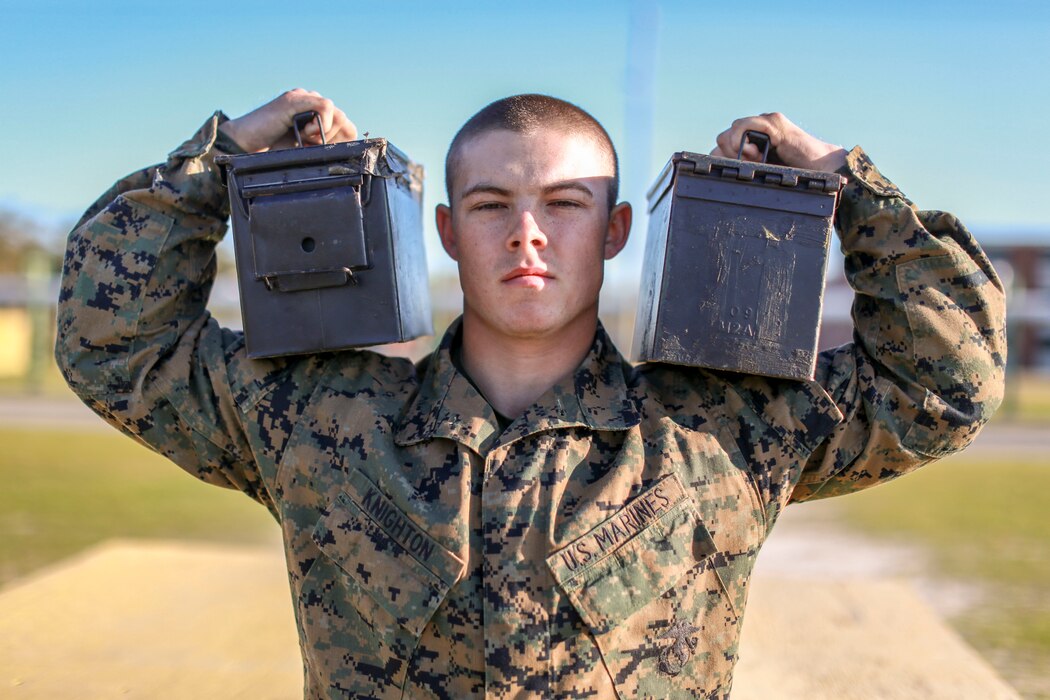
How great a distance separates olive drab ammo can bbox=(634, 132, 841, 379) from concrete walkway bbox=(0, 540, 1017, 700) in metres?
1.74

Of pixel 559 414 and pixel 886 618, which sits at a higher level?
pixel 559 414

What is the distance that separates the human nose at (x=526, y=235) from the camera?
7.50 ft

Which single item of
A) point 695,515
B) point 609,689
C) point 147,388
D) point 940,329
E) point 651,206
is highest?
point 651,206

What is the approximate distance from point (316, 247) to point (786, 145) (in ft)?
3.97

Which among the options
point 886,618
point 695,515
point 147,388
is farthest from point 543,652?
point 886,618

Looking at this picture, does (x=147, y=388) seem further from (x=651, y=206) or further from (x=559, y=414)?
(x=651, y=206)

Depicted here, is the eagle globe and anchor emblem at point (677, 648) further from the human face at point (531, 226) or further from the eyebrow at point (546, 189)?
the eyebrow at point (546, 189)

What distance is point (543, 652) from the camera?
2.11 meters

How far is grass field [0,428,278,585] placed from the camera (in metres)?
6.46

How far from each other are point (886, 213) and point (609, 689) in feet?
4.32

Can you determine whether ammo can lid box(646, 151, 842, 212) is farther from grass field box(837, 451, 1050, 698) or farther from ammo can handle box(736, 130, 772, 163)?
grass field box(837, 451, 1050, 698)

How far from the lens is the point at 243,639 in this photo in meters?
4.11

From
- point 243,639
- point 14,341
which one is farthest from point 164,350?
point 14,341

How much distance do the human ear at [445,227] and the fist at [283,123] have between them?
33 centimetres
